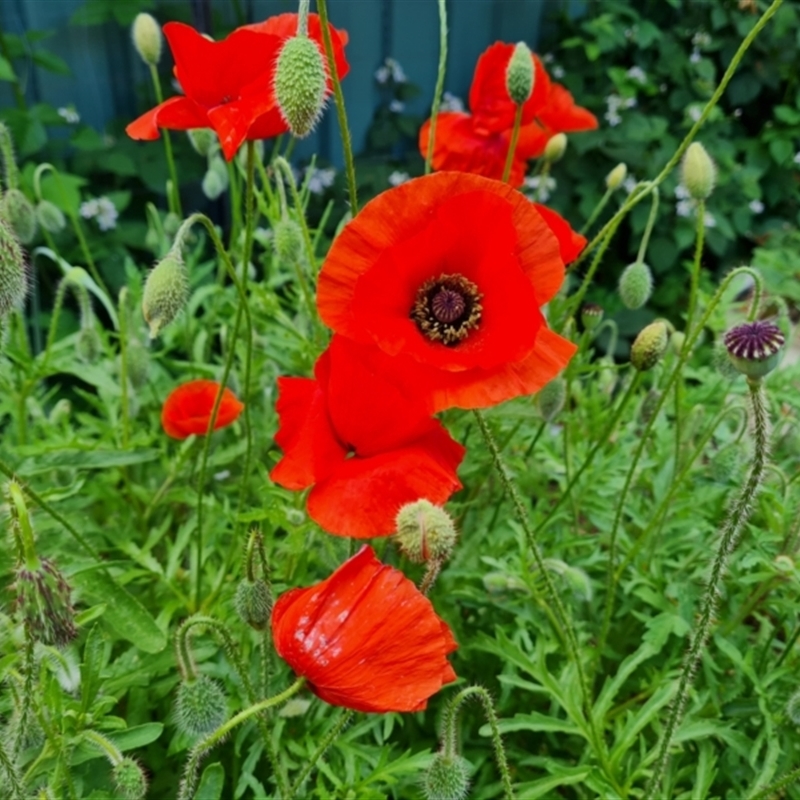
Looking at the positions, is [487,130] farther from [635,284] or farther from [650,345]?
[650,345]

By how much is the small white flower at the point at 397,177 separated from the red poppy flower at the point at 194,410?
1820mm

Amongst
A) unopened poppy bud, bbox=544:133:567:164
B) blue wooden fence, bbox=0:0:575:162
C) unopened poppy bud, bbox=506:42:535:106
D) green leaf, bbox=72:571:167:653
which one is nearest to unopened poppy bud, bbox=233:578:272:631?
green leaf, bbox=72:571:167:653

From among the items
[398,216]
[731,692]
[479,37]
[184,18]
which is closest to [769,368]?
[398,216]

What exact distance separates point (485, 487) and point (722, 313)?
74cm

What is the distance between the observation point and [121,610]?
1.00 meters

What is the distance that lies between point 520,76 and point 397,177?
6.38ft

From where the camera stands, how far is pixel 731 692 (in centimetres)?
114

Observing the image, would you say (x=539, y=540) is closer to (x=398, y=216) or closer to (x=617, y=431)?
(x=617, y=431)

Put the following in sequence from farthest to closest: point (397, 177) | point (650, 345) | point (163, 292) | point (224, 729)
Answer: point (397, 177)
point (650, 345)
point (163, 292)
point (224, 729)

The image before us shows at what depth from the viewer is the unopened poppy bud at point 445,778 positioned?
0.85 meters

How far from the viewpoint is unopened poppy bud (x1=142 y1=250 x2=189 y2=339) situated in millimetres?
911

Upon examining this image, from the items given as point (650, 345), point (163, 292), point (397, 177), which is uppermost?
point (163, 292)

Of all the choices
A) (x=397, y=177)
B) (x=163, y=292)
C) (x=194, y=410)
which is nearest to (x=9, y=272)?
(x=163, y=292)

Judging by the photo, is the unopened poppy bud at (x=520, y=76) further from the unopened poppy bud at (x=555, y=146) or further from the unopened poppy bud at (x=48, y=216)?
the unopened poppy bud at (x=48, y=216)
